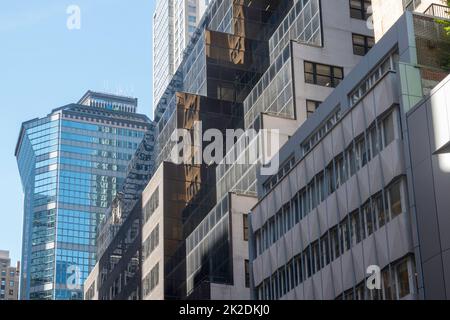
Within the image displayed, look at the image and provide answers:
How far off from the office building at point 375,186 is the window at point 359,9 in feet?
65.3

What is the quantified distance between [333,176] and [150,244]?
46268 millimetres

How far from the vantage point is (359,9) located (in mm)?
78125

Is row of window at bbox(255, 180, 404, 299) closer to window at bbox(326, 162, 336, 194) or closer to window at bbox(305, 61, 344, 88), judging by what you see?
window at bbox(326, 162, 336, 194)

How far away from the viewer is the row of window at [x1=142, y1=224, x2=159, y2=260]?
309ft

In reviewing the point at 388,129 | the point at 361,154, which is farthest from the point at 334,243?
the point at 388,129

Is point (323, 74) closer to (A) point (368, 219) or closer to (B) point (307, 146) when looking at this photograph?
(B) point (307, 146)

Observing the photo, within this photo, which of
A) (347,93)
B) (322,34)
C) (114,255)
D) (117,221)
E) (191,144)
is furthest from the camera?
(117,221)

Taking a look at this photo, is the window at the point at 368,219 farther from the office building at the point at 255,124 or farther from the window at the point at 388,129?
the office building at the point at 255,124

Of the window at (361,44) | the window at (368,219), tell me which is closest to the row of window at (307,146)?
the window at (368,219)
